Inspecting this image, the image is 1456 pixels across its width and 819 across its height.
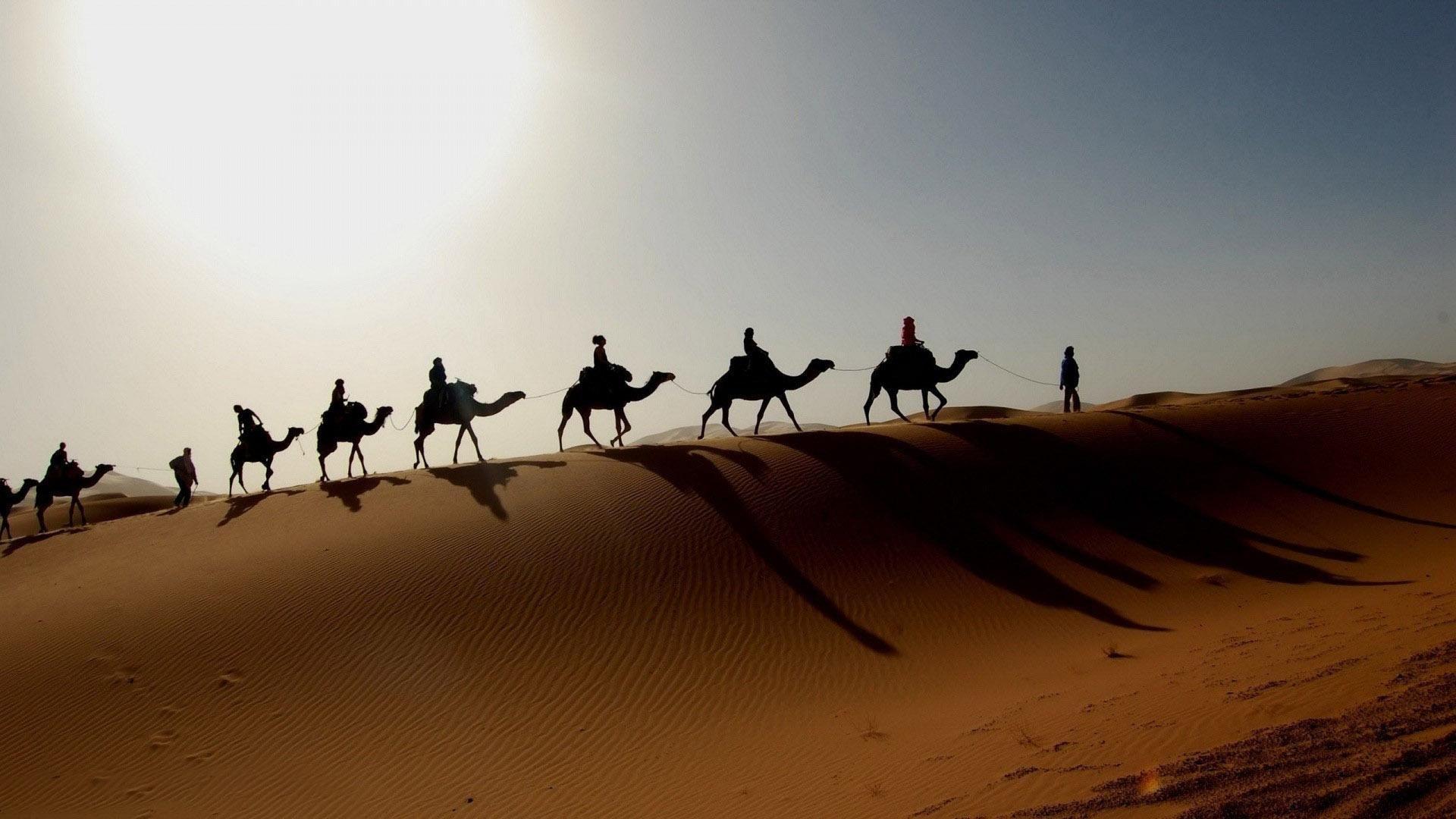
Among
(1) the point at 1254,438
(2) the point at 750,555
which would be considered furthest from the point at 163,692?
(1) the point at 1254,438

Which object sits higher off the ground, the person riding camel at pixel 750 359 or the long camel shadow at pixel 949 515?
the person riding camel at pixel 750 359

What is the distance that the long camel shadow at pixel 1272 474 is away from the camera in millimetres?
16406

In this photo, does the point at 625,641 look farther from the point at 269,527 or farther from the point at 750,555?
the point at 269,527

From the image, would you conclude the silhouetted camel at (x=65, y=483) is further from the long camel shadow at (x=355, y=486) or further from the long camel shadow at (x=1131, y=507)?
the long camel shadow at (x=1131, y=507)

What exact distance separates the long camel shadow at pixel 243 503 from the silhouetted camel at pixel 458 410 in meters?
3.30

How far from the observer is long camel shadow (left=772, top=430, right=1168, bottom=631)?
43.0 ft

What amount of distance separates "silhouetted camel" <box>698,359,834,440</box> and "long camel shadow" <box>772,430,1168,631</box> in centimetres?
115

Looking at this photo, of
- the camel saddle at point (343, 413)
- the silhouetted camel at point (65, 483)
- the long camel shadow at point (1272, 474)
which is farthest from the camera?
the silhouetted camel at point (65, 483)

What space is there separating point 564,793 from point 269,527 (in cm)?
1128

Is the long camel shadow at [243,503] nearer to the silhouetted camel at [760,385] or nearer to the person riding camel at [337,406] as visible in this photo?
the person riding camel at [337,406]

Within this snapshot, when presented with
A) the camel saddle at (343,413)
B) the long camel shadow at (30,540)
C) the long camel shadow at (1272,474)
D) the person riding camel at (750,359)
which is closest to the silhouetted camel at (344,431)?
the camel saddle at (343,413)

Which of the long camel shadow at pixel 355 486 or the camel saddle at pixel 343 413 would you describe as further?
the camel saddle at pixel 343 413

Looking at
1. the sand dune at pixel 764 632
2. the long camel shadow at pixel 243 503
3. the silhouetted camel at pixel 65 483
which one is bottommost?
the sand dune at pixel 764 632

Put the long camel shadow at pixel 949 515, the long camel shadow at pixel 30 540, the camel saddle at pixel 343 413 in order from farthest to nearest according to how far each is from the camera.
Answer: the camel saddle at pixel 343 413 → the long camel shadow at pixel 30 540 → the long camel shadow at pixel 949 515
